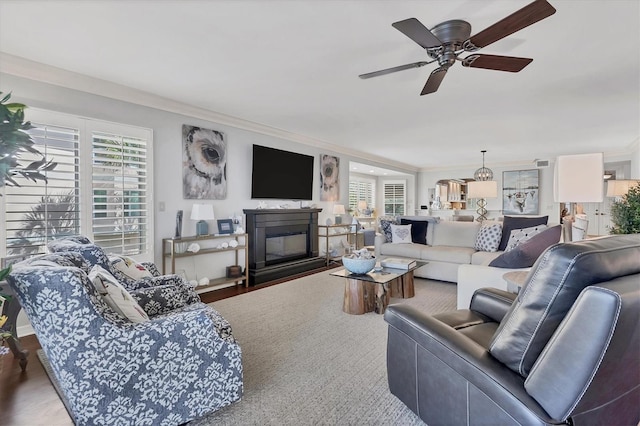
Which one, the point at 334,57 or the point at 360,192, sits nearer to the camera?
the point at 334,57

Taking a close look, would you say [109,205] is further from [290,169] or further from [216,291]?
[290,169]

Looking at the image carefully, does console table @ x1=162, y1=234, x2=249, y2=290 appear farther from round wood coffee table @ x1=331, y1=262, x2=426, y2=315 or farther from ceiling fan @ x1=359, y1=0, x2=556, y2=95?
ceiling fan @ x1=359, y1=0, x2=556, y2=95

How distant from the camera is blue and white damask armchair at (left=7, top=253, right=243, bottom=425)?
4.41 feet

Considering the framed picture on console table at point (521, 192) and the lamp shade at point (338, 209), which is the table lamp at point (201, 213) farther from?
the framed picture on console table at point (521, 192)

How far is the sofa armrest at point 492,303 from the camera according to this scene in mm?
1906

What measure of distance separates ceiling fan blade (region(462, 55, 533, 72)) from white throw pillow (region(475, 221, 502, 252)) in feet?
9.11

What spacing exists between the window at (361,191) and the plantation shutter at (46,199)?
7143 mm

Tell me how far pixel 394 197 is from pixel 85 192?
29.0 feet

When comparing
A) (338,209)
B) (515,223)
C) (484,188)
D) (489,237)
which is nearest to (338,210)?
(338,209)

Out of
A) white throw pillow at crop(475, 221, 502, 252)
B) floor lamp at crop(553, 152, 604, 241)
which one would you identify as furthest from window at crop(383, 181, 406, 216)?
floor lamp at crop(553, 152, 604, 241)

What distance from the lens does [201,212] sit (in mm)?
3867

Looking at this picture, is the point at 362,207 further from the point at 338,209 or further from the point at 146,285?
the point at 146,285

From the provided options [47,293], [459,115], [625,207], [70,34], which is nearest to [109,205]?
[70,34]

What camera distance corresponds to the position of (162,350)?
1535 millimetres
